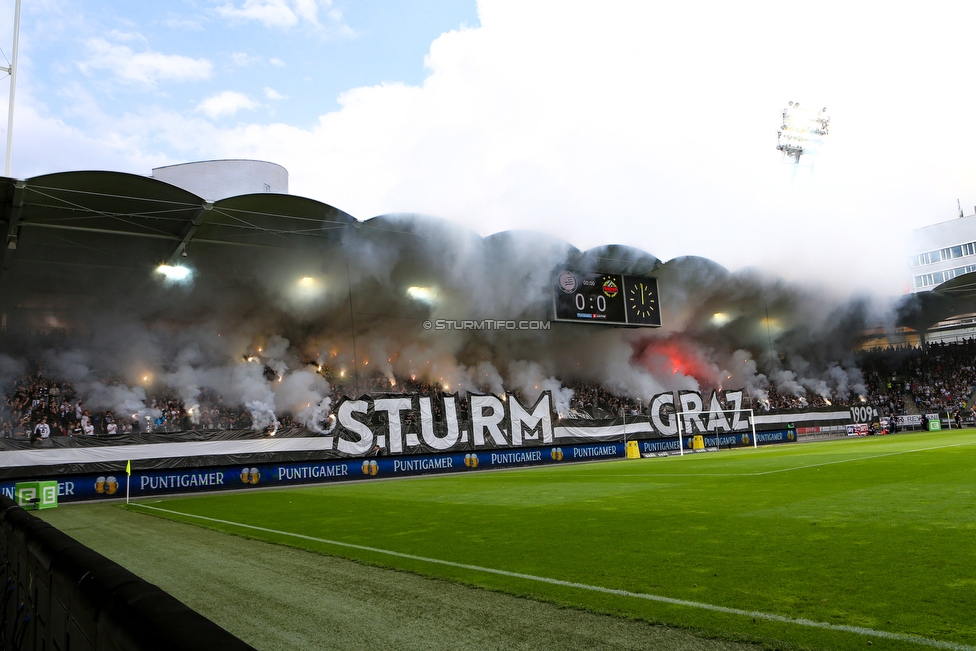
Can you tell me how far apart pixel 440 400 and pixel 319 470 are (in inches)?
446

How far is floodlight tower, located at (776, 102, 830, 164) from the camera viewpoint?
163ft

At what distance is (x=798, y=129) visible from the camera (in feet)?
163

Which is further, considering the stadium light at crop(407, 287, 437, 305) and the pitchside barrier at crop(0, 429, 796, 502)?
the stadium light at crop(407, 287, 437, 305)

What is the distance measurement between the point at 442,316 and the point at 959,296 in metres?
37.5

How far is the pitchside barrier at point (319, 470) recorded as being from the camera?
70.4 feet

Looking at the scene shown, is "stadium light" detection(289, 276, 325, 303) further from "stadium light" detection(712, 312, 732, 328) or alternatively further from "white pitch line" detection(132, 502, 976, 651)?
"stadium light" detection(712, 312, 732, 328)

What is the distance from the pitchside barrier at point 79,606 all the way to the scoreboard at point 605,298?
3103cm

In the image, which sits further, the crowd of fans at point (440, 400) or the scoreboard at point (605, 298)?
the scoreboard at point (605, 298)

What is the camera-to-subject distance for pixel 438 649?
4.46 metres

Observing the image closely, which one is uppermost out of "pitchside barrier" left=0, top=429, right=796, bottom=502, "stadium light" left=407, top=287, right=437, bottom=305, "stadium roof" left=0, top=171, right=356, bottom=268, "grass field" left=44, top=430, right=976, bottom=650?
"stadium roof" left=0, top=171, right=356, bottom=268

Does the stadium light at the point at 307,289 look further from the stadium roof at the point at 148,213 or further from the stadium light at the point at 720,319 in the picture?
the stadium light at the point at 720,319

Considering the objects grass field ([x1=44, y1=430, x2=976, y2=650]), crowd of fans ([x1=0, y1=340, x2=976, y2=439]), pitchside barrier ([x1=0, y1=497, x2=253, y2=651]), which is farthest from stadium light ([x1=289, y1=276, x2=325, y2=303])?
pitchside barrier ([x1=0, y1=497, x2=253, y2=651])

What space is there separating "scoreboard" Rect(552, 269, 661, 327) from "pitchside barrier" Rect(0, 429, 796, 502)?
6.67 metres

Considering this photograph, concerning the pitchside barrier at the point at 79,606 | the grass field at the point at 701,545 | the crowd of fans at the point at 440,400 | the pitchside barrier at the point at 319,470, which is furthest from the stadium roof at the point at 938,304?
the pitchside barrier at the point at 79,606
